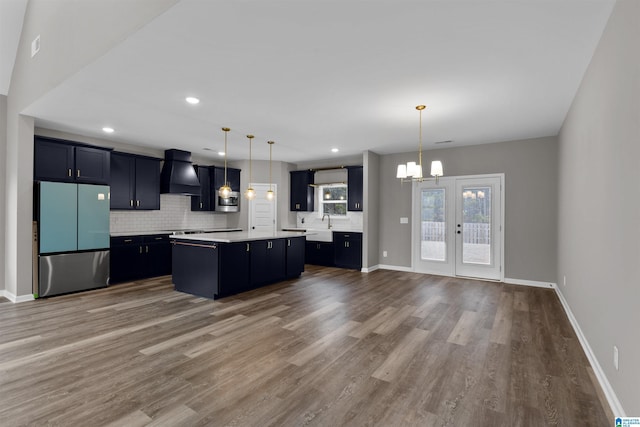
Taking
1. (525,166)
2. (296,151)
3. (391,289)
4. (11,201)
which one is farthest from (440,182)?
(11,201)

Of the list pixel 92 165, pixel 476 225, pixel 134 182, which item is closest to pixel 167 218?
pixel 134 182

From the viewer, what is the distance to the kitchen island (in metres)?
4.62

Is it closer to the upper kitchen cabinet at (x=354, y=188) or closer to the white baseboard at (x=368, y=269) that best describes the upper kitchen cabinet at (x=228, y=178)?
the upper kitchen cabinet at (x=354, y=188)

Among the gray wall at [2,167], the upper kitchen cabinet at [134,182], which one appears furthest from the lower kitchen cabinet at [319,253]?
the gray wall at [2,167]

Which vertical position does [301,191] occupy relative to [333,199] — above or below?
above

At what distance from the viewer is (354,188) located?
7.30 meters

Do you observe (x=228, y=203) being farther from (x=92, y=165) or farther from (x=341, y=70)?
(x=341, y=70)

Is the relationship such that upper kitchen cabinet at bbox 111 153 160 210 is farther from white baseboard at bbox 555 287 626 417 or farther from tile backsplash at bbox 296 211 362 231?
white baseboard at bbox 555 287 626 417

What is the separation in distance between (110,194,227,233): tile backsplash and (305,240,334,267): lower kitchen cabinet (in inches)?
95.3

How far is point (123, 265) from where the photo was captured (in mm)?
5645

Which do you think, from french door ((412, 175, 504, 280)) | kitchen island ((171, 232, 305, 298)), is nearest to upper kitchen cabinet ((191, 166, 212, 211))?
kitchen island ((171, 232, 305, 298))

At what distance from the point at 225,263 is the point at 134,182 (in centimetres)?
292

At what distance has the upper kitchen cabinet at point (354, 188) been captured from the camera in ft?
23.8

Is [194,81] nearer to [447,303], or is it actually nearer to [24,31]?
[24,31]
